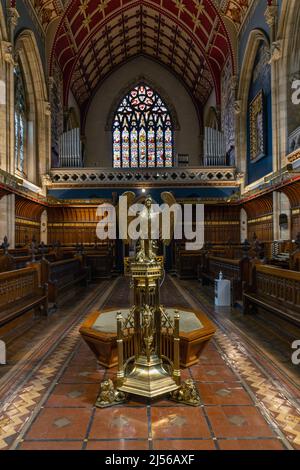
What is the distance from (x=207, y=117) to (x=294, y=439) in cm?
2071

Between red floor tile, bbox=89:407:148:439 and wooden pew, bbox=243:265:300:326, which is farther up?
wooden pew, bbox=243:265:300:326

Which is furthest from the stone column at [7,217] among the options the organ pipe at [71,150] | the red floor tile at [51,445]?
the red floor tile at [51,445]

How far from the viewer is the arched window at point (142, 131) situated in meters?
21.6

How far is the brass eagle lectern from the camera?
114 inches

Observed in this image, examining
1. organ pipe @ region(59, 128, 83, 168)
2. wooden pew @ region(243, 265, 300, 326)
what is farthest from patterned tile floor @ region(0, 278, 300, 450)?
organ pipe @ region(59, 128, 83, 168)

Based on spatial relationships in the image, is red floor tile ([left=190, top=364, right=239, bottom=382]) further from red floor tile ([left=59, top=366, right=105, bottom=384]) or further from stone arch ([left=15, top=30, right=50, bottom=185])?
stone arch ([left=15, top=30, right=50, bottom=185])

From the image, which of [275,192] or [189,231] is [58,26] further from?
[275,192]

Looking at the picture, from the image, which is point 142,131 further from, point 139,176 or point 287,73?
point 287,73

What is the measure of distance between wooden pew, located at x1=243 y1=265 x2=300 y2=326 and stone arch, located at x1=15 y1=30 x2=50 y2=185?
11.4 metres

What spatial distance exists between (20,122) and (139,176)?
5.50 m
